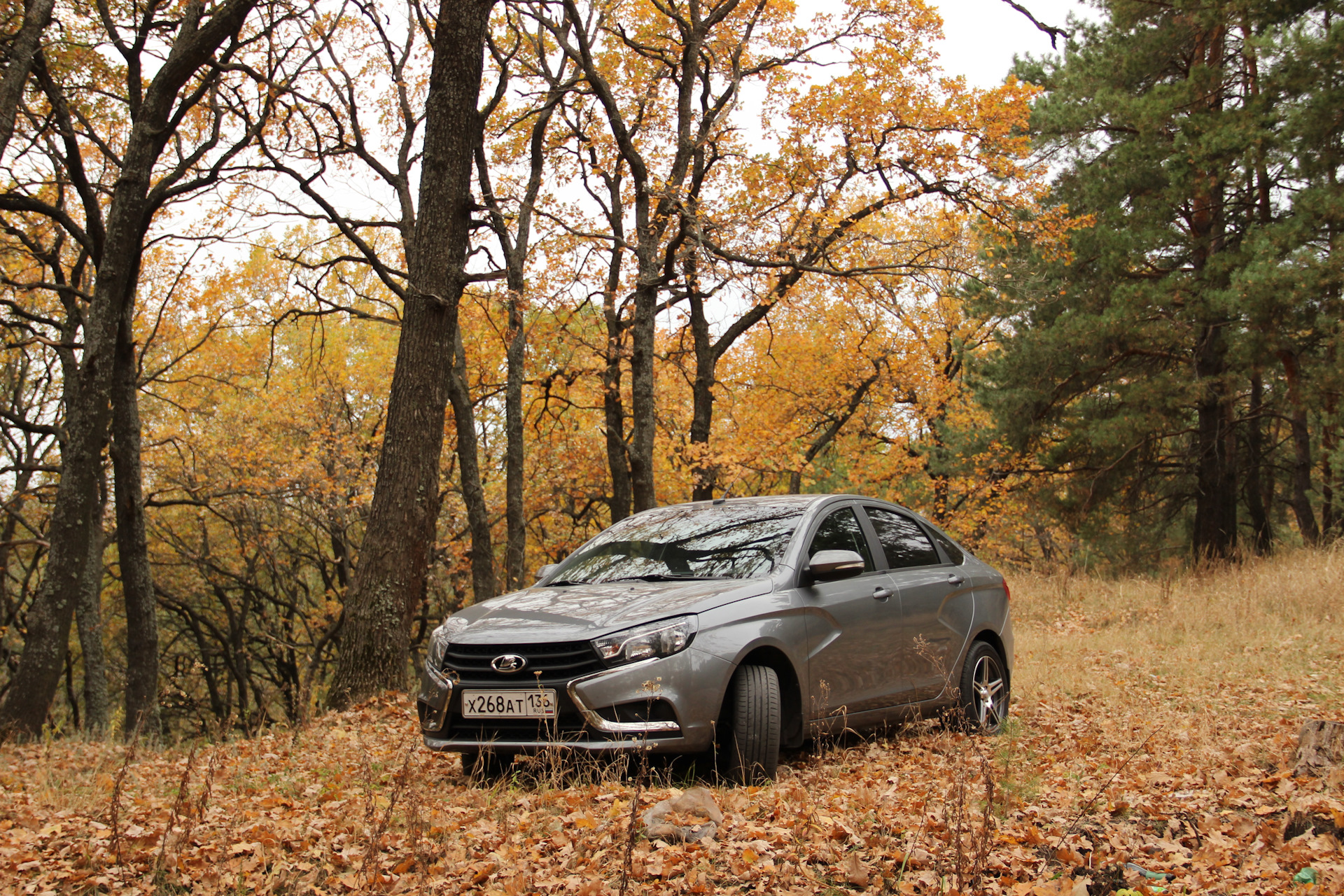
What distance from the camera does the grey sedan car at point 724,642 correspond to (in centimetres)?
465

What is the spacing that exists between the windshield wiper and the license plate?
3.61ft

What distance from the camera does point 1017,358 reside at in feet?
68.6

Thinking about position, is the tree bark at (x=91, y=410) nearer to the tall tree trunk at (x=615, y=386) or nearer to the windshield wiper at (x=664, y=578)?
the windshield wiper at (x=664, y=578)

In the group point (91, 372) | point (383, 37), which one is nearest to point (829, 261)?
point (383, 37)

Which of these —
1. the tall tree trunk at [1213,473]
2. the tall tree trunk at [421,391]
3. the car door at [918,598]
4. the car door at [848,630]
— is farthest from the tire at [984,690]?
the tall tree trunk at [1213,473]

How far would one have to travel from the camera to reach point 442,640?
206 inches

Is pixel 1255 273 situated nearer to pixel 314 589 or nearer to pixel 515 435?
pixel 515 435

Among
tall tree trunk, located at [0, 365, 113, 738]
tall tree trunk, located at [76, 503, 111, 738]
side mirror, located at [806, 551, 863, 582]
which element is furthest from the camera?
tall tree trunk, located at [76, 503, 111, 738]

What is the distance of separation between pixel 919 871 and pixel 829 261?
15.9 meters

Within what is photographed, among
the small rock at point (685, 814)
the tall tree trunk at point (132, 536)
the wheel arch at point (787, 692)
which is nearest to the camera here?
Result: the small rock at point (685, 814)

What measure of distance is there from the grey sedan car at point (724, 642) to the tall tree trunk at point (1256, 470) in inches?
675

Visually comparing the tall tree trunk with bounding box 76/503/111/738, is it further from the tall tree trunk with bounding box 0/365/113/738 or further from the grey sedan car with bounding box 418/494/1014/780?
the grey sedan car with bounding box 418/494/1014/780

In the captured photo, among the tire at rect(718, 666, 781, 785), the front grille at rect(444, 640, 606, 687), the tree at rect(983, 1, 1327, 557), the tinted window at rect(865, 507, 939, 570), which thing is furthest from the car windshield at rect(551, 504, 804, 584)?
the tree at rect(983, 1, 1327, 557)

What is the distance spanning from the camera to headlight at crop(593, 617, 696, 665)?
4.65 metres
